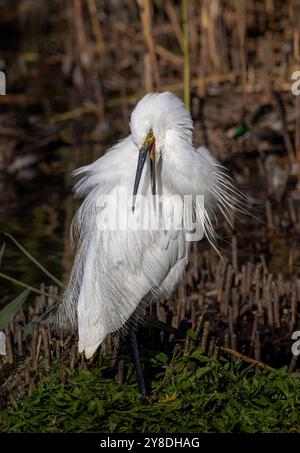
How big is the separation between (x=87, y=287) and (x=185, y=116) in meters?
0.79

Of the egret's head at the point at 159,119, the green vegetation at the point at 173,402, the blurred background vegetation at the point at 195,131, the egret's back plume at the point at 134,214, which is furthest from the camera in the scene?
the blurred background vegetation at the point at 195,131

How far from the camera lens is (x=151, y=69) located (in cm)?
706

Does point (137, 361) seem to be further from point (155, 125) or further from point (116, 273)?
point (155, 125)

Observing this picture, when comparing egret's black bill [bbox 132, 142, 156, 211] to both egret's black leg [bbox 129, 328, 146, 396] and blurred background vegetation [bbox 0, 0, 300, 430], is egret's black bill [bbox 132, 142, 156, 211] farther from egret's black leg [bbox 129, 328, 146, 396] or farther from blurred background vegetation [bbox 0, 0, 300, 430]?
blurred background vegetation [bbox 0, 0, 300, 430]

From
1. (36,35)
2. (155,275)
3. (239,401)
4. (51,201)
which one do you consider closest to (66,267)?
(51,201)

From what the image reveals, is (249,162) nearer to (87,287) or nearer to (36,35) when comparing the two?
(87,287)

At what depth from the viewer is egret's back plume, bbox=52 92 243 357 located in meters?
3.67

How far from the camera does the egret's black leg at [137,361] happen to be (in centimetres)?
370

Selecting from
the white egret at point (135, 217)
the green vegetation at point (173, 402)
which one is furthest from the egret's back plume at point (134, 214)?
the green vegetation at point (173, 402)

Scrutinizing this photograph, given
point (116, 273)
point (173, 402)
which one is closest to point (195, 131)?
point (116, 273)

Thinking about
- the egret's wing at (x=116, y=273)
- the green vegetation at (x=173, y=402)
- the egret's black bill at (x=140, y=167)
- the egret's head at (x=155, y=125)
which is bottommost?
the green vegetation at (x=173, y=402)

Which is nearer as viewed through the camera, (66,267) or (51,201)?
(66,267)

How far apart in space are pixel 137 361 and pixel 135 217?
582 mm

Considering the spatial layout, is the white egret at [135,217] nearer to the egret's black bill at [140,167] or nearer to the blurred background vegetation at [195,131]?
the egret's black bill at [140,167]
